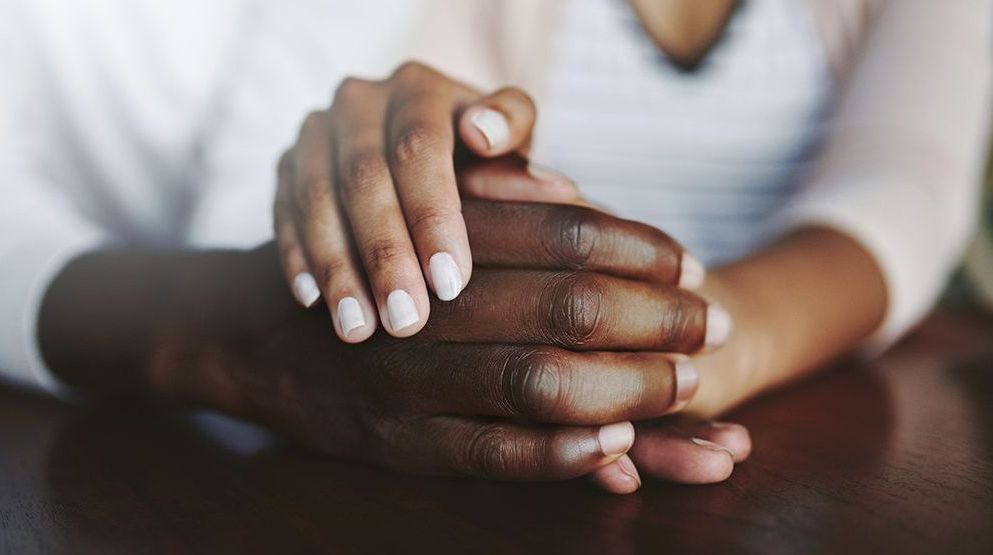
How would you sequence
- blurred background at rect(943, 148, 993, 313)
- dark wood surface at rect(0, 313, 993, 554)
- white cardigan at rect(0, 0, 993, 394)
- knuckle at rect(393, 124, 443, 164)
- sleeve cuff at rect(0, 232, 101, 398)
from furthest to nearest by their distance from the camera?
blurred background at rect(943, 148, 993, 313), white cardigan at rect(0, 0, 993, 394), sleeve cuff at rect(0, 232, 101, 398), knuckle at rect(393, 124, 443, 164), dark wood surface at rect(0, 313, 993, 554)

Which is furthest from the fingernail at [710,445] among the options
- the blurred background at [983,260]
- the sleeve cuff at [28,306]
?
the blurred background at [983,260]

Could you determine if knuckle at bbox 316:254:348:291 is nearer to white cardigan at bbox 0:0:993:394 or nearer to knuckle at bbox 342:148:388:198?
knuckle at bbox 342:148:388:198

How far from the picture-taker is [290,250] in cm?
41

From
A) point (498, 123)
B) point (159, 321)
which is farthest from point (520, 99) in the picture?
point (159, 321)

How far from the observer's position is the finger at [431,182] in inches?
14.5

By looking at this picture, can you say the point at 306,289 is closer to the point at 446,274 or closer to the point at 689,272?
the point at 446,274

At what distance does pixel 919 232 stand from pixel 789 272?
0.16 meters

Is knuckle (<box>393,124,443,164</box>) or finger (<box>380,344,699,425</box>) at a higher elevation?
knuckle (<box>393,124,443,164</box>)

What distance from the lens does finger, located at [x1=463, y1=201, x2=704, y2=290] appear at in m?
0.37

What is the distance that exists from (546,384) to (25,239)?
0.42 metres

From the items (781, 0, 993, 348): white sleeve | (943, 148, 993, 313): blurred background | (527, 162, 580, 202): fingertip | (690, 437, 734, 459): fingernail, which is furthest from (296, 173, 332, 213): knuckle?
(943, 148, 993, 313): blurred background

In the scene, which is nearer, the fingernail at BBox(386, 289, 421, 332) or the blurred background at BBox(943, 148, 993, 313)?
the fingernail at BBox(386, 289, 421, 332)

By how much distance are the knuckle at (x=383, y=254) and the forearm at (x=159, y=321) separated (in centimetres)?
8

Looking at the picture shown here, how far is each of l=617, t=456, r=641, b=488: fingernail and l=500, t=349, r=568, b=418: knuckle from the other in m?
0.04
